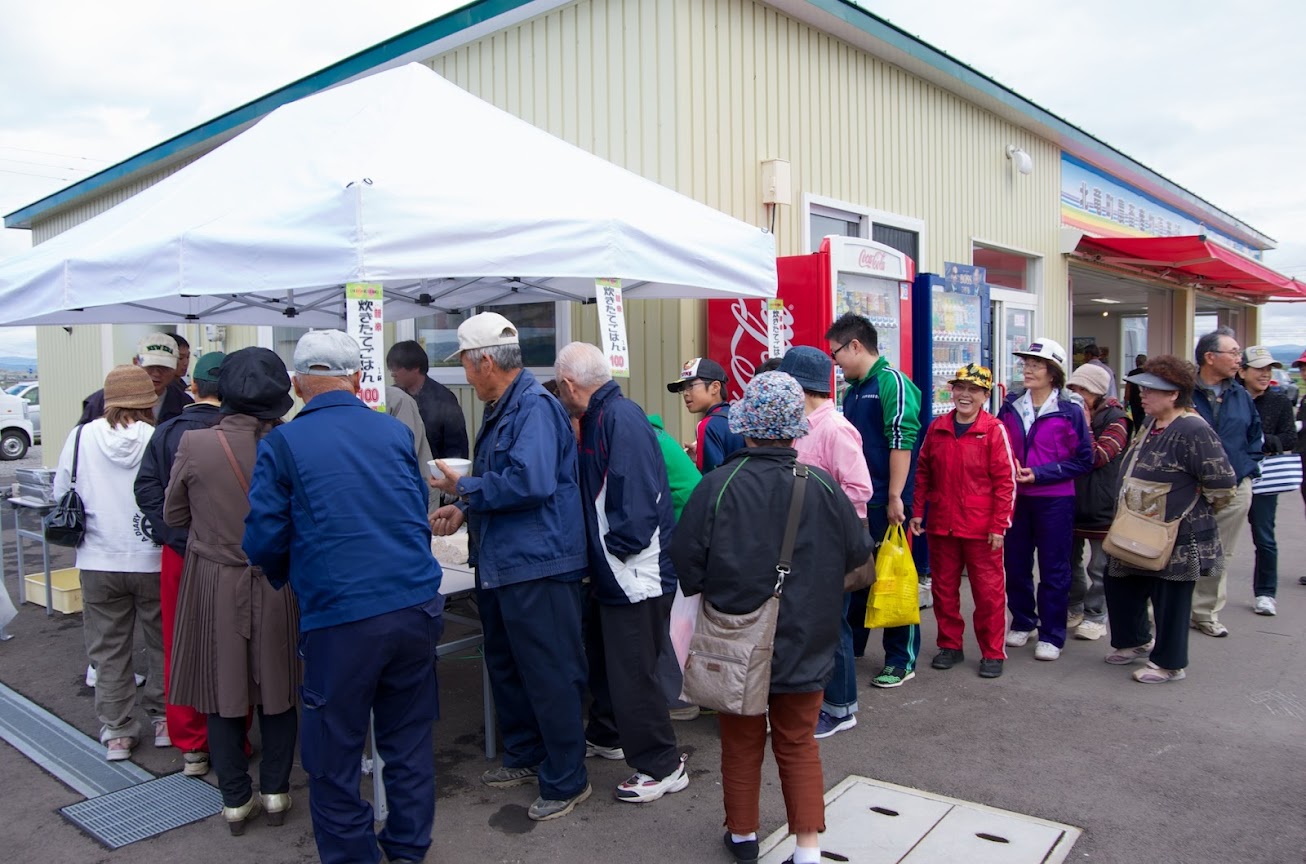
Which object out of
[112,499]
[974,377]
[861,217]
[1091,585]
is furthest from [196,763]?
[861,217]

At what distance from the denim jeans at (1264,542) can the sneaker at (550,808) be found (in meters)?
5.36

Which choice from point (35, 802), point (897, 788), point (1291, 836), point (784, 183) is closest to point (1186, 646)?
point (1291, 836)

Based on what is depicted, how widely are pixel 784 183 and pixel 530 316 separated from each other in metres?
2.20

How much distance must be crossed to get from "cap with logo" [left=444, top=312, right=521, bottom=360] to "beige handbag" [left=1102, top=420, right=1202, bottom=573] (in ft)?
11.3

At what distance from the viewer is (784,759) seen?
3.11 m

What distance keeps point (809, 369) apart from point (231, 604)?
2590 millimetres

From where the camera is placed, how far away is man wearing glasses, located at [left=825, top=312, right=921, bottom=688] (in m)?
4.79

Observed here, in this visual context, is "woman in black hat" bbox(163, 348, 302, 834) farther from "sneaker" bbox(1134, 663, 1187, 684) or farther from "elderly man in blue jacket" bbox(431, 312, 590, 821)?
"sneaker" bbox(1134, 663, 1187, 684)

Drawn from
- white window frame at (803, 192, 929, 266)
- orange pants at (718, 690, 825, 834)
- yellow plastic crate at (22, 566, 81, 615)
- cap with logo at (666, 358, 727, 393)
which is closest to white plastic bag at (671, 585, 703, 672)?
orange pants at (718, 690, 825, 834)

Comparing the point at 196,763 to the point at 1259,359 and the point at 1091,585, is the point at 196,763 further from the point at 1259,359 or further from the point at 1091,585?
the point at 1259,359

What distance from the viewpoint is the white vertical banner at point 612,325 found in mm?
4184

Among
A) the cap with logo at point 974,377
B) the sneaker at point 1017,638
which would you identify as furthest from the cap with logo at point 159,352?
the sneaker at point 1017,638

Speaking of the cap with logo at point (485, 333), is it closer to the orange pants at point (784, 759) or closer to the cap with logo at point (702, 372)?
the cap with logo at point (702, 372)

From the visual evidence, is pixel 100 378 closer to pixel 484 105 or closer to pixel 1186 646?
pixel 484 105
